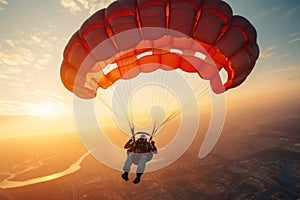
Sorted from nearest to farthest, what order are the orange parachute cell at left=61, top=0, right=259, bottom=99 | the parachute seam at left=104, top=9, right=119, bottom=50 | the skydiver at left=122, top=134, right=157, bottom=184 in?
the orange parachute cell at left=61, top=0, right=259, bottom=99 → the parachute seam at left=104, top=9, right=119, bottom=50 → the skydiver at left=122, top=134, right=157, bottom=184

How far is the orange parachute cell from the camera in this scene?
21.1 ft

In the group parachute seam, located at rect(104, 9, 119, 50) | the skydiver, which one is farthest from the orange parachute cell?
the skydiver

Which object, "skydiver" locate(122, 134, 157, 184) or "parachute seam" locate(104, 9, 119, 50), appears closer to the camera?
"parachute seam" locate(104, 9, 119, 50)

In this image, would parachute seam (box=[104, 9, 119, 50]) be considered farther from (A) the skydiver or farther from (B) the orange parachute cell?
(A) the skydiver

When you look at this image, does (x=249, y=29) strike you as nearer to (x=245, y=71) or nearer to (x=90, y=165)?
(x=245, y=71)

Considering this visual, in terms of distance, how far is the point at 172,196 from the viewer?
56531 millimetres

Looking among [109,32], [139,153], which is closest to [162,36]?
[109,32]

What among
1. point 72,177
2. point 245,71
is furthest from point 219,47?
point 72,177

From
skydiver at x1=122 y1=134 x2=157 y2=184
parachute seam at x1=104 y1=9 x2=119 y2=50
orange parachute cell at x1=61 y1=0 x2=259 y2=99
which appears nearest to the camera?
orange parachute cell at x1=61 y1=0 x2=259 y2=99

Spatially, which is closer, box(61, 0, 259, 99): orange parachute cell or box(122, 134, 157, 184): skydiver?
box(61, 0, 259, 99): orange parachute cell

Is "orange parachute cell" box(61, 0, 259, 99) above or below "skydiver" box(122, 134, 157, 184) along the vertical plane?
above

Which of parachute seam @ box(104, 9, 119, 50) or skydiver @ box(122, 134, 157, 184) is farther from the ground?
parachute seam @ box(104, 9, 119, 50)

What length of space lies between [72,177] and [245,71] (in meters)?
96.5

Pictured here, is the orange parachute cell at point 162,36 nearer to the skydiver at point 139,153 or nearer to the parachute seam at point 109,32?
the parachute seam at point 109,32
